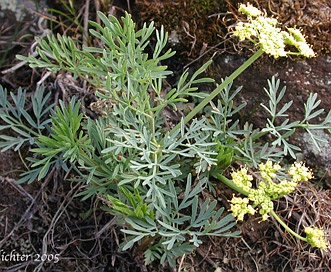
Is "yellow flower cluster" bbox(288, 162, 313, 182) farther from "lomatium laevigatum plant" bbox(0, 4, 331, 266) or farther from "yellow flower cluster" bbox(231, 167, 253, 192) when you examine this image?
"yellow flower cluster" bbox(231, 167, 253, 192)

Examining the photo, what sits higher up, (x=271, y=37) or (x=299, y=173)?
(x=271, y=37)

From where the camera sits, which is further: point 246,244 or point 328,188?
point 328,188

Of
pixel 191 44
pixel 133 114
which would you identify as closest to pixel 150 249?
pixel 133 114

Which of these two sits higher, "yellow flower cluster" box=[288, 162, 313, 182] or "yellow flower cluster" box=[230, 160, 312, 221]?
"yellow flower cluster" box=[288, 162, 313, 182]

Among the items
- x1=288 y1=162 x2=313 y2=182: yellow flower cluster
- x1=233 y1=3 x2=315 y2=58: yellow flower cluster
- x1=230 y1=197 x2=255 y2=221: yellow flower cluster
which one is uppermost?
x1=233 y1=3 x2=315 y2=58: yellow flower cluster

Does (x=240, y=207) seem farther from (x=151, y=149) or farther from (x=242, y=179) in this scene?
(x=151, y=149)

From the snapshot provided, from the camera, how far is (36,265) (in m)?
1.96

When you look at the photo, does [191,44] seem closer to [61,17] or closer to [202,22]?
[202,22]

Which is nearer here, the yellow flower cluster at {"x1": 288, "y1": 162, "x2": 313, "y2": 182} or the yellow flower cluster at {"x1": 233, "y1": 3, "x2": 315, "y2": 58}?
the yellow flower cluster at {"x1": 233, "y1": 3, "x2": 315, "y2": 58}

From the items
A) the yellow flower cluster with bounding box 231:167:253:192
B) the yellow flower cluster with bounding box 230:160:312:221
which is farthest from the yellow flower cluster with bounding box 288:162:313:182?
the yellow flower cluster with bounding box 231:167:253:192

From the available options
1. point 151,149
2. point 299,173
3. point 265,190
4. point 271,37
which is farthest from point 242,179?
point 271,37

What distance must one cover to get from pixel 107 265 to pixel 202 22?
135 cm

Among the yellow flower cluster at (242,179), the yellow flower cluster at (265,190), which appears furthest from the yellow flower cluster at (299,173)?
the yellow flower cluster at (242,179)

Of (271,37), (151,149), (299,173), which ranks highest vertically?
(271,37)
